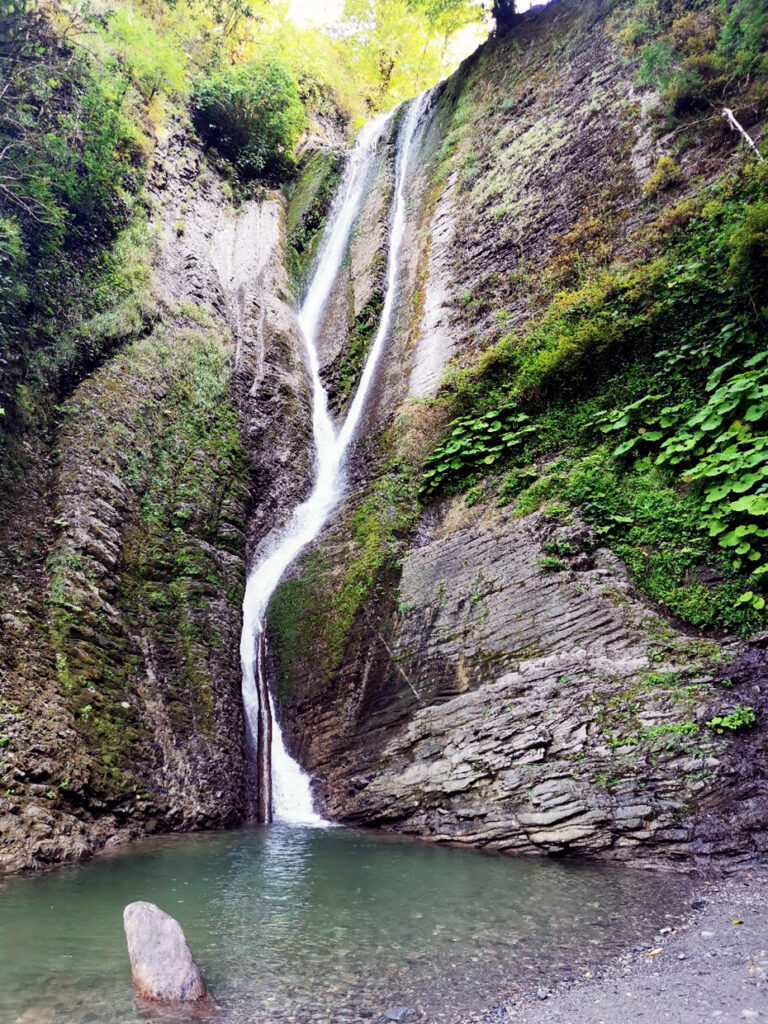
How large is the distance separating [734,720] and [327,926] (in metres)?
4.00

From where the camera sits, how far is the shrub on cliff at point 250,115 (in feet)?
64.8

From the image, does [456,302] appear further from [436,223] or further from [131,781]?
[131,781]

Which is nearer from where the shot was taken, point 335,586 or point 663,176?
point 335,586

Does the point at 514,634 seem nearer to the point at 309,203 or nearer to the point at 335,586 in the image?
the point at 335,586

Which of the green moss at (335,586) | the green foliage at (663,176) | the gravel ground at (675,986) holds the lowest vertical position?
the gravel ground at (675,986)

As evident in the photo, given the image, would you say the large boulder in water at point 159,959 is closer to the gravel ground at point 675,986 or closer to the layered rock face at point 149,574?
the gravel ground at point 675,986

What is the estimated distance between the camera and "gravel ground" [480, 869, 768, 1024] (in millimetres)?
2936

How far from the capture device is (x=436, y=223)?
15.9 m

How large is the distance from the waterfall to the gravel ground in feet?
17.1

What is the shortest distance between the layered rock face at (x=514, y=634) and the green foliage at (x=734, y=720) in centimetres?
6

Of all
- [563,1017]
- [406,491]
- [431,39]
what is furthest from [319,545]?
[431,39]

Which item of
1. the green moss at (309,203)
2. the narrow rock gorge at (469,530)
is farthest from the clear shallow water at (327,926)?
the green moss at (309,203)

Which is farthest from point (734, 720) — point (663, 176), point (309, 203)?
point (309, 203)

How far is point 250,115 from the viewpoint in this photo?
2039cm
